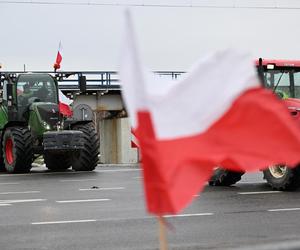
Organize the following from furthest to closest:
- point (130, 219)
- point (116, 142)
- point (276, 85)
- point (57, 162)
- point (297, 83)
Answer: point (116, 142) < point (57, 162) < point (297, 83) < point (276, 85) < point (130, 219)

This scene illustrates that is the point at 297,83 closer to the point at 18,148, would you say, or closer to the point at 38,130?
the point at 18,148

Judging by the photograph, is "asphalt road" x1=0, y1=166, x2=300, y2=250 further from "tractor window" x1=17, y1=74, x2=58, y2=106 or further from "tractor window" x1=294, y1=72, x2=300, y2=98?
"tractor window" x1=17, y1=74, x2=58, y2=106

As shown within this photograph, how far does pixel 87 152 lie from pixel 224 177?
20.9ft

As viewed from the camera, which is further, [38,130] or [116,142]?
[116,142]

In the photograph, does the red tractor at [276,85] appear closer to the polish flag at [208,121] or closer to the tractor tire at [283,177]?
the tractor tire at [283,177]

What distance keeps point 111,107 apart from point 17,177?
21173mm

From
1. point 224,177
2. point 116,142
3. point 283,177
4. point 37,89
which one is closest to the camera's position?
point 283,177

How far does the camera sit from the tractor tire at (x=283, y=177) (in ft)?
40.6

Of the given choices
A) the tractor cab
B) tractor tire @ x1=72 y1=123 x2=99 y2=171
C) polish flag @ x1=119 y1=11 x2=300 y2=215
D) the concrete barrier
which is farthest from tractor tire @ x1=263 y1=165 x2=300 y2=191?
the concrete barrier

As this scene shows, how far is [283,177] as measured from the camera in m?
12.5

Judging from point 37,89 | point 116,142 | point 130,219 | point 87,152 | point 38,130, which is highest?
point 37,89

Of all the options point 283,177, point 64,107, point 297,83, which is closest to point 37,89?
point 64,107

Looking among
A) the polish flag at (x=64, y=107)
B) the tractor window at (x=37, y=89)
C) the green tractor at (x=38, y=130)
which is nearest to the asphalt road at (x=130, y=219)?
the green tractor at (x=38, y=130)

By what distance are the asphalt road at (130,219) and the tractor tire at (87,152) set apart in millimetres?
4263
